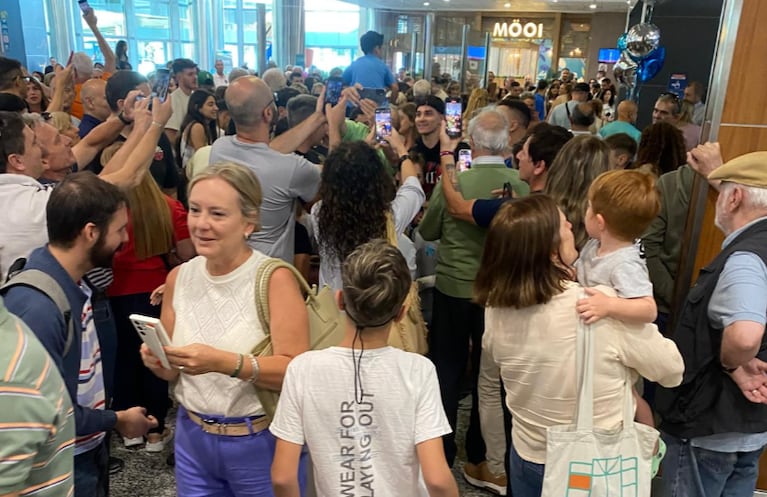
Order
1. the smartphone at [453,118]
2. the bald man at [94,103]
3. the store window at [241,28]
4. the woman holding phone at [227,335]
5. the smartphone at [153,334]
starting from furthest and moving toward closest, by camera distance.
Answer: the store window at [241,28], the bald man at [94,103], the smartphone at [453,118], the woman holding phone at [227,335], the smartphone at [153,334]

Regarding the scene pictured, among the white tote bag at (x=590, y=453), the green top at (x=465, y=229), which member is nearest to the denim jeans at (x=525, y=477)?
the white tote bag at (x=590, y=453)

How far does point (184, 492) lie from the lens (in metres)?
1.67

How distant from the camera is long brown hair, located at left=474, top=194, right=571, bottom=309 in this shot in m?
1.52

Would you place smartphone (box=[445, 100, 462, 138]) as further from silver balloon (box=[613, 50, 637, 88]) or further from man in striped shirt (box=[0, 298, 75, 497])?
silver balloon (box=[613, 50, 637, 88])

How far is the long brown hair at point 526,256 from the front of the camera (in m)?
1.52

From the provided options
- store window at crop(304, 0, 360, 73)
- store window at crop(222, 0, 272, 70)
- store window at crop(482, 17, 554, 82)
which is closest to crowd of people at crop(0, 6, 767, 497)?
store window at crop(222, 0, 272, 70)

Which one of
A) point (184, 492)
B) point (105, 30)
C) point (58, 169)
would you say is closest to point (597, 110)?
point (58, 169)

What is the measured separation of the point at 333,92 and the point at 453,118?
2.10 ft

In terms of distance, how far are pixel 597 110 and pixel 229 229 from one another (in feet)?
20.7

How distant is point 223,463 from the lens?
5.26 ft

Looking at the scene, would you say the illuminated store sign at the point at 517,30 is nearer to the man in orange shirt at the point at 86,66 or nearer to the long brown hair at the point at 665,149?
the man in orange shirt at the point at 86,66

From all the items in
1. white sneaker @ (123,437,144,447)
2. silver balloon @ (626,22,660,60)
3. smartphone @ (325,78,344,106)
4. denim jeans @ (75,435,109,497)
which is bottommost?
white sneaker @ (123,437,144,447)

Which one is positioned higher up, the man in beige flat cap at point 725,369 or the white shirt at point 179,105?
the white shirt at point 179,105

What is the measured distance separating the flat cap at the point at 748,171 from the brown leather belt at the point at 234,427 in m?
1.52
